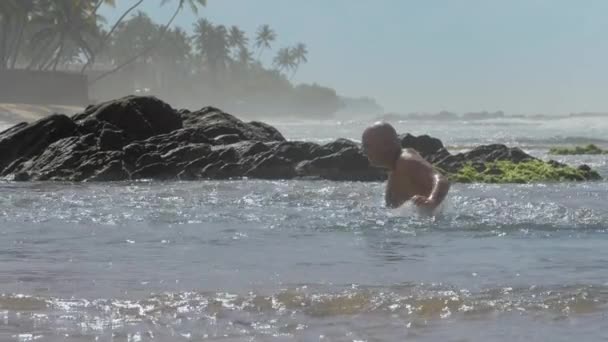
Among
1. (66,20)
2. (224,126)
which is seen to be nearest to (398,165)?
(224,126)

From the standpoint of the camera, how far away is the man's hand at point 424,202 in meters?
7.17

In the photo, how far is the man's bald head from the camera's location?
7637 millimetres

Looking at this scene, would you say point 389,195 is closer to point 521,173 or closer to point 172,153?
point 521,173

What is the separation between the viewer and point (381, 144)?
25.3 feet

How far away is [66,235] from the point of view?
22.6ft

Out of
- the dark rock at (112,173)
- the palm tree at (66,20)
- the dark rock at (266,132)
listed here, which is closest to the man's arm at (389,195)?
the dark rock at (112,173)

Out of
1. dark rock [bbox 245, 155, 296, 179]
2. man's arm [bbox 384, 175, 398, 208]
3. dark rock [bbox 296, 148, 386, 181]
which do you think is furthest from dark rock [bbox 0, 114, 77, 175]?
man's arm [bbox 384, 175, 398, 208]

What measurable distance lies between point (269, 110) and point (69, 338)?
458ft

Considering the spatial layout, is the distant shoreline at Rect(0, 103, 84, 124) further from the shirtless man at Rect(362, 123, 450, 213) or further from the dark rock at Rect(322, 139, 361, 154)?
the shirtless man at Rect(362, 123, 450, 213)

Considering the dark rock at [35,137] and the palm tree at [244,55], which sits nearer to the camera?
the dark rock at [35,137]

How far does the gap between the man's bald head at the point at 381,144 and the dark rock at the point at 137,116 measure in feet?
24.8

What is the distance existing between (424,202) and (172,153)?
7.13 metres

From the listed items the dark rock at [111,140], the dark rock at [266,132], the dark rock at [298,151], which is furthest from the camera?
the dark rock at [266,132]

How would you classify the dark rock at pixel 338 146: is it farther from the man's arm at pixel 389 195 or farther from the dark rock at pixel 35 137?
the man's arm at pixel 389 195
